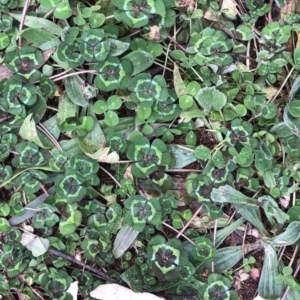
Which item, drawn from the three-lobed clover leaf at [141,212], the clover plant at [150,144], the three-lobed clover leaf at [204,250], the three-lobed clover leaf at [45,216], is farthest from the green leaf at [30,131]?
the three-lobed clover leaf at [204,250]

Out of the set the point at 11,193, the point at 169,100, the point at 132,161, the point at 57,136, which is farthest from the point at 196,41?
the point at 11,193

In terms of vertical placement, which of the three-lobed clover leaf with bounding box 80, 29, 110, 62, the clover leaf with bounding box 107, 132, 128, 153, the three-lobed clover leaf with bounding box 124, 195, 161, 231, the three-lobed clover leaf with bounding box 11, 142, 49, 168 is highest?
the three-lobed clover leaf with bounding box 80, 29, 110, 62

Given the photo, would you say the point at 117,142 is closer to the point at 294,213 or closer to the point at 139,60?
the point at 139,60

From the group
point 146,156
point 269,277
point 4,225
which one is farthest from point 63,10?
point 269,277

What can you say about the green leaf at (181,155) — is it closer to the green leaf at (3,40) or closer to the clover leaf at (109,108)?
the clover leaf at (109,108)

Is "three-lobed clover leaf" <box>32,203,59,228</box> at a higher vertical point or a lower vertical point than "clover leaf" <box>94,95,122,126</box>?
lower

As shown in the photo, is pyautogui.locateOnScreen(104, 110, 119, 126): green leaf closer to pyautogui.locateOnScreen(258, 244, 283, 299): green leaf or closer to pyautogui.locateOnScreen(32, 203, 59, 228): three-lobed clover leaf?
pyautogui.locateOnScreen(32, 203, 59, 228): three-lobed clover leaf

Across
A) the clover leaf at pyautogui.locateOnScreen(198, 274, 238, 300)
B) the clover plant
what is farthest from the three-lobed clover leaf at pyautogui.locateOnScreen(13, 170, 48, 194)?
the clover leaf at pyautogui.locateOnScreen(198, 274, 238, 300)
